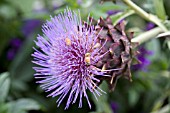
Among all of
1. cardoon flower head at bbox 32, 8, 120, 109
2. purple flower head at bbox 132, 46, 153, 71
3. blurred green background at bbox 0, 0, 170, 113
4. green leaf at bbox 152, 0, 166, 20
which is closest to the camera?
cardoon flower head at bbox 32, 8, 120, 109

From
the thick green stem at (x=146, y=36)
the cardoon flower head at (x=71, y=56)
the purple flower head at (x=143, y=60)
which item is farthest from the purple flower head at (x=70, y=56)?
the purple flower head at (x=143, y=60)

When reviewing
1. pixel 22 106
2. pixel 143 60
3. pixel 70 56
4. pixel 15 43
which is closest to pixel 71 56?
pixel 70 56

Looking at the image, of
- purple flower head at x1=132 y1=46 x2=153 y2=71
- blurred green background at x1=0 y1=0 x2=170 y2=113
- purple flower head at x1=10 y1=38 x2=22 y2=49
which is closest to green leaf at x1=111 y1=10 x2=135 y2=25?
blurred green background at x1=0 y1=0 x2=170 y2=113

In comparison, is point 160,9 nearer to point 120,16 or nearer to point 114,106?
point 120,16

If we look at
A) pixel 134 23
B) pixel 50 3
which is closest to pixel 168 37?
pixel 134 23

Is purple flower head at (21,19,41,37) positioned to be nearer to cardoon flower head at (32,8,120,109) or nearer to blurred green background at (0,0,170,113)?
blurred green background at (0,0,170,113)

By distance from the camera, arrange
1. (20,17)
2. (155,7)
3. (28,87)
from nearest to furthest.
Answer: (155,7), (28,87), (20,17)

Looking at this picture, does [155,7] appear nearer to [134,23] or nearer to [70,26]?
[70,26]

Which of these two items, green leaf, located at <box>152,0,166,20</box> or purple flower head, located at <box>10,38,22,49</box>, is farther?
purple flower head, located at <box>10,38,22,49</box>

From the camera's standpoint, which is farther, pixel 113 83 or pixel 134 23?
pixel 134 23
